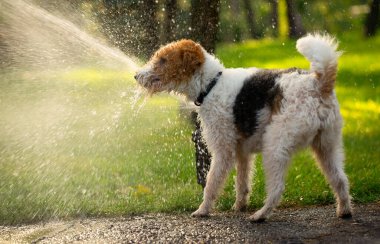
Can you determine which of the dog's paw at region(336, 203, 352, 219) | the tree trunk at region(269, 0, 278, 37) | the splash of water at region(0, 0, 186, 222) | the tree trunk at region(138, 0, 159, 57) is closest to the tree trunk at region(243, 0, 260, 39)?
the tree trunk at region(269, 0, 278, 37)

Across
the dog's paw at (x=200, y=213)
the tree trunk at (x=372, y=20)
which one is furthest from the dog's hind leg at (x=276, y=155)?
the tree trunk at (x=372, y=20)

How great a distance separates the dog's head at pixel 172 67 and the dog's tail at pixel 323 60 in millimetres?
1018

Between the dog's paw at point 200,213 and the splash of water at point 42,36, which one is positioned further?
the splash of water at point 42,36

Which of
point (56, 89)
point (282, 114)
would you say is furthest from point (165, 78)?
point (56, 89)

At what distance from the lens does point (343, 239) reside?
184 inches

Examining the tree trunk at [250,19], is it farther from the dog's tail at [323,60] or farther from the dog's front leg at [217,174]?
the dog's tail at [323,60]

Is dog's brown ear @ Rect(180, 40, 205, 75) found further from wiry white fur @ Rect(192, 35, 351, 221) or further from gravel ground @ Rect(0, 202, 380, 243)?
gravel ground @ Rect(0, 202, 380, 243)

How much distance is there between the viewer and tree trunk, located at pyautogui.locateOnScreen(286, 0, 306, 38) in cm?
1708

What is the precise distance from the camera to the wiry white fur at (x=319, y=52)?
16.0 feet

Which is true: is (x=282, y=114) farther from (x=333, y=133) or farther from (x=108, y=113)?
(x=108, y=113)

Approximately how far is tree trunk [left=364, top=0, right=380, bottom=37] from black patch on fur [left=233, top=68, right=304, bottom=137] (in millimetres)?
9960

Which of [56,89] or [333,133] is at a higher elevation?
[333,133]

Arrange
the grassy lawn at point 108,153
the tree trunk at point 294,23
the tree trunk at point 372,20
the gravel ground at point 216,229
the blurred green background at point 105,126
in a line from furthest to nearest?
1. the tree trunk at point 294,23
2. the tree trunk at point 372,20
3. the blurred green background at point 105,126
4. the grassy lawn at point 108,153
5. the gravel ground at point 216,229

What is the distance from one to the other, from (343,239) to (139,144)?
4573 mm
